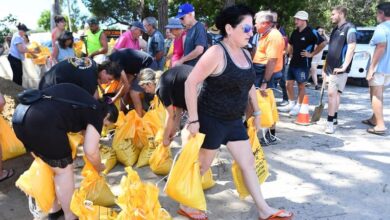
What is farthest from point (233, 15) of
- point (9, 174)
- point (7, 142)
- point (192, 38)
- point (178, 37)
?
point (9, 174)

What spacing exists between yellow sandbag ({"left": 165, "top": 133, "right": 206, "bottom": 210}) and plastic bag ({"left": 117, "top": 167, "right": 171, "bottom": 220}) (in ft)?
1.02

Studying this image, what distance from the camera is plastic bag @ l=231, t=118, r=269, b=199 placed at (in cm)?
310

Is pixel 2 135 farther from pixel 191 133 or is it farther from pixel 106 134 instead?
pixel 191 133

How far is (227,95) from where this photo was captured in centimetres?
273

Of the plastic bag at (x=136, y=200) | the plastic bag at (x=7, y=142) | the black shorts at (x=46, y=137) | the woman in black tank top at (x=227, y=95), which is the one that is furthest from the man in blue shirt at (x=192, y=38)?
the plastic bag at (x=136, y=200)

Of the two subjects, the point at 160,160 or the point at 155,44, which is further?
the point at 155,44

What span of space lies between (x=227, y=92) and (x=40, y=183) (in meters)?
1.55

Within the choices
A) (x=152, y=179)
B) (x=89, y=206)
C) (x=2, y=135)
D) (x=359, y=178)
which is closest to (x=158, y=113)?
(x=152, y=179)

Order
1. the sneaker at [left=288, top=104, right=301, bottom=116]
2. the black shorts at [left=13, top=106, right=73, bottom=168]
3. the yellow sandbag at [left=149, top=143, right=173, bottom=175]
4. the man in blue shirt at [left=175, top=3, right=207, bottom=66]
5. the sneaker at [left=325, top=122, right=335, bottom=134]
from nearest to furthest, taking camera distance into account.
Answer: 1. the black shorts at [left=13, top=106, right=73, bottom=168]
2. the yellow sandbag at [left=149, top=143, right=173, bottom=175]
3. the man in blue shirt at [left=175, top=3, right=207, bottom=66]
4. the sneaker at [left=325, top=122, right=335, bottom=134]
5. the sneaker at [left=288, top=104, right=301, bottom=116]

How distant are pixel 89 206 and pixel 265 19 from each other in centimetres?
348

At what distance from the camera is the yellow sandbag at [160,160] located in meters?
3.81

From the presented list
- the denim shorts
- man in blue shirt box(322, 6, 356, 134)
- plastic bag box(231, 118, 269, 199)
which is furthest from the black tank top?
the denim shorts

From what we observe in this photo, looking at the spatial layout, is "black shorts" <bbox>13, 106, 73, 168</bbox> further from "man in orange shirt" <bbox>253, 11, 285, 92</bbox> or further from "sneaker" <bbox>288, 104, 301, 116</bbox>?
"sneaker" <bbox>288, 104, 301, 116</bbox>

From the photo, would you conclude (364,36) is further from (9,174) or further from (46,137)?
(46,137)
